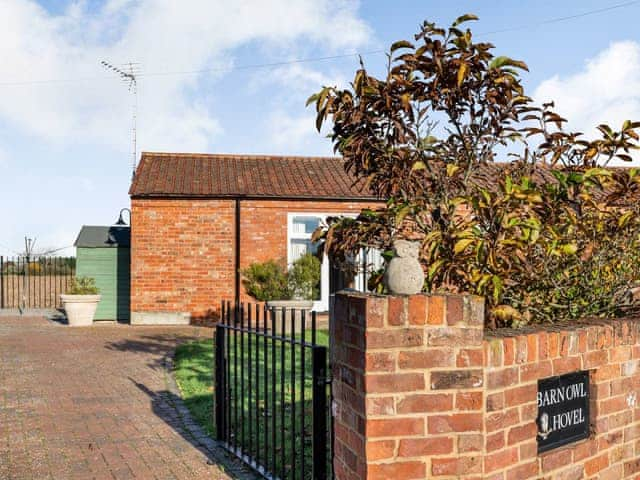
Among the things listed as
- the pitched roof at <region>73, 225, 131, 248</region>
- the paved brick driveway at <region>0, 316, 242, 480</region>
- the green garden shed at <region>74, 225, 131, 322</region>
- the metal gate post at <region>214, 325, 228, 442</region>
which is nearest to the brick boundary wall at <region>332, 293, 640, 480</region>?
the paved brick driveway at <region>0, 316, 242, 480</region>

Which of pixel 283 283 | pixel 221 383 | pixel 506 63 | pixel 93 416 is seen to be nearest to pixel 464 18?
pixel 506 63

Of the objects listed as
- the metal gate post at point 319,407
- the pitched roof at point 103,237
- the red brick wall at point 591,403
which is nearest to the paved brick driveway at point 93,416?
the metal gate post at point 319,407

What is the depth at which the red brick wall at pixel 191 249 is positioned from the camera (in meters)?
15.5

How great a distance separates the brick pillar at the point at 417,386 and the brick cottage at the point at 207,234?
12446 mm

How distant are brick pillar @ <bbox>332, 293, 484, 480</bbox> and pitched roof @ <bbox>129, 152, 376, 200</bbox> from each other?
1246 centimetres

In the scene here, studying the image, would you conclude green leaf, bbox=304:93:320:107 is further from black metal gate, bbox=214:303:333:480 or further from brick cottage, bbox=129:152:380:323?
brick cottage, bbox=129:152:380:323

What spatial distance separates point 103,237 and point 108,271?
0.99m

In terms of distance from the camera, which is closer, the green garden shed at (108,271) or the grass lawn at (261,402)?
the grass lawn at (261,402)

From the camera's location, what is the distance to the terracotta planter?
48.7 feet

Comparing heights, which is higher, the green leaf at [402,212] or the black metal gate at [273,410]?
the green leaf at [402,212]

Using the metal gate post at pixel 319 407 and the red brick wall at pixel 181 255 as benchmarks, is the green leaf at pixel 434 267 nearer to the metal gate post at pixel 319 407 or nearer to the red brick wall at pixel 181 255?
the metal gate post at pixel 319 407

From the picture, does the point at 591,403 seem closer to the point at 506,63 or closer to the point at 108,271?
the point at 506,63

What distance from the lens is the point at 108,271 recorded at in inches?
654

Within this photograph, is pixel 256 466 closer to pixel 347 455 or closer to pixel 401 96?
pixel 347 455
